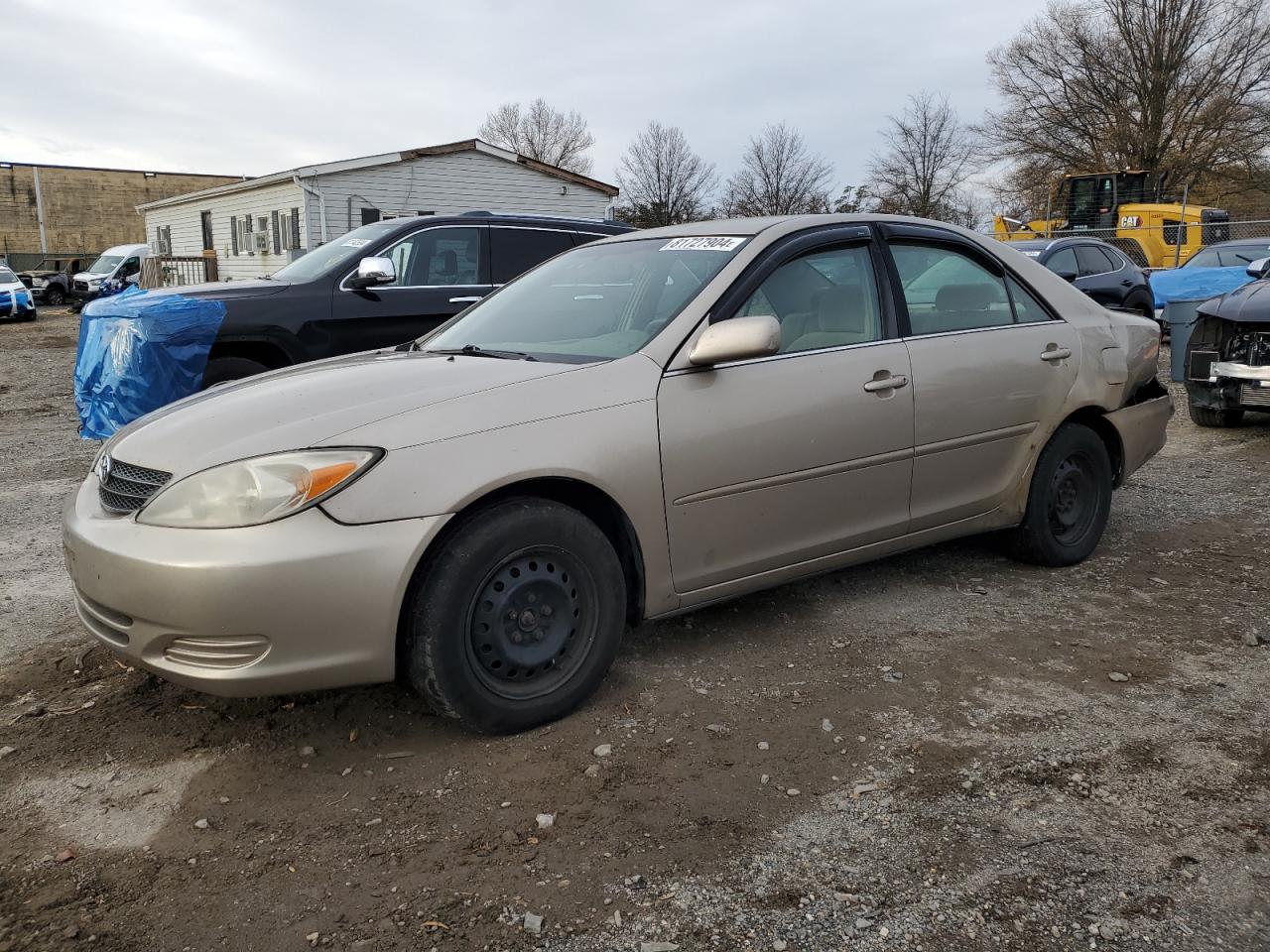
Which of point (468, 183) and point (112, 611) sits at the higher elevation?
point (468, 183)

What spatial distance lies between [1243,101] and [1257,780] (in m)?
39.6

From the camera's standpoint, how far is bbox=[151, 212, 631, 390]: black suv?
6859 millimetres

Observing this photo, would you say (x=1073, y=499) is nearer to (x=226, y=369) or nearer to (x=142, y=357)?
(x=226, y=369)

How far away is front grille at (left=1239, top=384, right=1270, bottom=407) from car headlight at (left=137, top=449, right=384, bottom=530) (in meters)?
7.45

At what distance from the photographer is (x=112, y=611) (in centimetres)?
293

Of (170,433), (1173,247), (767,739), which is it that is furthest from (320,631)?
(1173,247)

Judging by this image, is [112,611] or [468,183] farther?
[468,183]

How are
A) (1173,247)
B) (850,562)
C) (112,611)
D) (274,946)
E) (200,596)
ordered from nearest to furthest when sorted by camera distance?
(274,946) → (200,596) → (112,611) → (850,562) → (1173,247)

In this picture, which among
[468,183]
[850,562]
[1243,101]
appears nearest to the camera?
[850,562]

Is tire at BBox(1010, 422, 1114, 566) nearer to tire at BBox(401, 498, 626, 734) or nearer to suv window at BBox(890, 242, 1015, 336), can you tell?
suv window at BBox(890, 242, 1015, 336)

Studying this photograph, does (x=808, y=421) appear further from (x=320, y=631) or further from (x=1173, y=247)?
(x=1173, y=247)

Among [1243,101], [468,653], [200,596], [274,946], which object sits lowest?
[274,946]

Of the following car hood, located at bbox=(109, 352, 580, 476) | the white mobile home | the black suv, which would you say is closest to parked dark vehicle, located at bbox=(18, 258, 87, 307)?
the white mobile home

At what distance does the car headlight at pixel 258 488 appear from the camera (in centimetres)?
276
